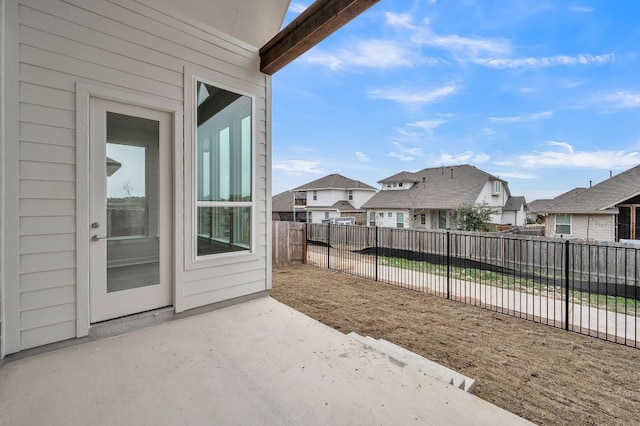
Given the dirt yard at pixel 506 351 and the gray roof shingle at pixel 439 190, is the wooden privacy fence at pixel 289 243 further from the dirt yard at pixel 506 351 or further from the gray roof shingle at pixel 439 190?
the gray roof shingle at pixel 439 190

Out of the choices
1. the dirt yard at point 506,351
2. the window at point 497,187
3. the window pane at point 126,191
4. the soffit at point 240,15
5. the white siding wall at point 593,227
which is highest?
the soffit at point 240,15

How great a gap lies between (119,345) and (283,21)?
12.0ft

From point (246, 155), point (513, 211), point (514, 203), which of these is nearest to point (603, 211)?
point (513, 211)

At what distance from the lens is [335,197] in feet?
72.2

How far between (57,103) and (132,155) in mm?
581

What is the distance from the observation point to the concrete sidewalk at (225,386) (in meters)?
1.37

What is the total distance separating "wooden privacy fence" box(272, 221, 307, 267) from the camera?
668 cm

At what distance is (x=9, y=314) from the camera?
1782 mm

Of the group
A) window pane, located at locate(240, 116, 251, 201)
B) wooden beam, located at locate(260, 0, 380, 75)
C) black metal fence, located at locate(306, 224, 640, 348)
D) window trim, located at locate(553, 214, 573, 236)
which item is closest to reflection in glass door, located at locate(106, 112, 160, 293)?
window pane, located at locate(240, 116, 251, 201)

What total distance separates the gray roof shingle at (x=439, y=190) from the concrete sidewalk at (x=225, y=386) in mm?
14248

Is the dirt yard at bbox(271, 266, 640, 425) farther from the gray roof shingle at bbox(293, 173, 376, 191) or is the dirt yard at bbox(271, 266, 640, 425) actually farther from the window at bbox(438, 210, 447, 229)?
the gray roof shingle at bbox(293, 173, 376, 191)

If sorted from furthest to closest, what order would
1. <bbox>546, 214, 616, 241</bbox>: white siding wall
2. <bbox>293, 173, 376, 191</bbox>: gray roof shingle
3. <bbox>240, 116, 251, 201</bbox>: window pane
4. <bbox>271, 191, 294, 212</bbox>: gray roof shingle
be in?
1. <bbox>271, 191, 294, 212</bbox>: gray roof shingle
2. <bbox>293, 173, 376, 191</bbox>: gray roof shingle
3. <bbox>546, 214, 616, 241</bbox>: white siding wall
4. <bbox>240, 116, 251, 201</bbox>: window pane

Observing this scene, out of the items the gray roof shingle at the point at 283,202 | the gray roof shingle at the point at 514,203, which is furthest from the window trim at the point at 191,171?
the gray roof shingle at the point at 283,202

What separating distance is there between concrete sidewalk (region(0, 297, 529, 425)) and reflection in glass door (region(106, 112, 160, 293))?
0.54 meters
